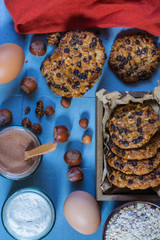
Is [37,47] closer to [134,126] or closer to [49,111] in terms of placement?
[49,111]

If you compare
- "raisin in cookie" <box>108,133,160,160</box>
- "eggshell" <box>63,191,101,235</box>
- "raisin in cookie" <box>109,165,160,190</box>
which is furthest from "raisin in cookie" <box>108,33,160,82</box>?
"eggshell" <box>63,191,101,235</box>

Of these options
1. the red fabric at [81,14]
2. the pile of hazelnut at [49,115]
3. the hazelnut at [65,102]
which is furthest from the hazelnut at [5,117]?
the red fabric at [81,14]

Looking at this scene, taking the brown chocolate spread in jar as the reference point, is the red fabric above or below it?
above

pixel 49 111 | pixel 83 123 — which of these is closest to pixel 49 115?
pixel 49 111

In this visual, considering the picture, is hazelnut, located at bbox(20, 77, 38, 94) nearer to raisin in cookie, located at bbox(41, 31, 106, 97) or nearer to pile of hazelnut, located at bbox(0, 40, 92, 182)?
pile of hazelnut, located at bbox(0, 40, 92, 182)

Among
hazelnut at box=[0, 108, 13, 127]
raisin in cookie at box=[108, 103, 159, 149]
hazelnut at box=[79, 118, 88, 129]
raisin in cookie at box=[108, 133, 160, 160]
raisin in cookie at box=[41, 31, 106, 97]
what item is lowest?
raisin in cookie at box=[108, 133, 160, 160]

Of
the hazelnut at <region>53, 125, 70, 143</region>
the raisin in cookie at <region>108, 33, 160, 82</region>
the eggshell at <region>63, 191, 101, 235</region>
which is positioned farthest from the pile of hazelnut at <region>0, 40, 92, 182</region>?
the raisin in cookie at <region>108, 33, 160, 82</region>

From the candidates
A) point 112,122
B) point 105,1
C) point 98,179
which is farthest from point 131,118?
point 105,1

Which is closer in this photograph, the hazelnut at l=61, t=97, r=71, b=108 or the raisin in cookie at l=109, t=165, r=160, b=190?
the raisin in cookie at l=109, t=165, r=160, b=190
